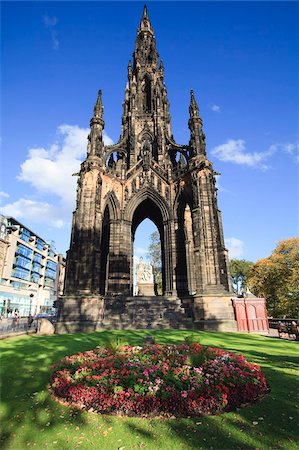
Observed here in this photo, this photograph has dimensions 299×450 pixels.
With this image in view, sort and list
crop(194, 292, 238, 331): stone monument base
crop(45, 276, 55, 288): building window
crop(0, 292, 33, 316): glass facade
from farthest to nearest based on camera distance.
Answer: crop(45, 276, 55, 288): building window
crop(0, 292, 33, 316): glass facade
crop(194, 292, 238, 331): stone monument base

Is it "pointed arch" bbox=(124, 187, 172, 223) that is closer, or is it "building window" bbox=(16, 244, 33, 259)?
"pointed arch" bbox=(124, 187, 172, 223)

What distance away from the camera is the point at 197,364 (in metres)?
5.96

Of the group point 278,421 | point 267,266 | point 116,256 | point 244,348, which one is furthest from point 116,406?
point 267,266

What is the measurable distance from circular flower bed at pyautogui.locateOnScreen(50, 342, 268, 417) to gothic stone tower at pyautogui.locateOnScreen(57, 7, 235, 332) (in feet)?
35.2

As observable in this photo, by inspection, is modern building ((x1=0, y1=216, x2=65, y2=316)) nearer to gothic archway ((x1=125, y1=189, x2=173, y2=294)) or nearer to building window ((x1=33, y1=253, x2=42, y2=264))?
building window ((x1=33, y1=253, x2=42, y2=264))

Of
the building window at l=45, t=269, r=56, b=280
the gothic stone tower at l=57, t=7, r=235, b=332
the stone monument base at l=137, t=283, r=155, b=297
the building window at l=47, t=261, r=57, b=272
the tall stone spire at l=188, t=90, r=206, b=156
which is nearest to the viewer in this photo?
the gothic stone tower at l=57, t=7, r=235, b=332

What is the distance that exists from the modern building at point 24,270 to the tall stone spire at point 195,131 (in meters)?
35.6

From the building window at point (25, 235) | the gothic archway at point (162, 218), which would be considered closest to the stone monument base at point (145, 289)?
the gothic archway at point (162, 218)

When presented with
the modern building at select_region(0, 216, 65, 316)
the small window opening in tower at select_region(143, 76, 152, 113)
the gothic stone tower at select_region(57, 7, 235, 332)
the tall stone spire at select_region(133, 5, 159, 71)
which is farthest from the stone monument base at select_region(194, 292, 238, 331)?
the modern building at select_region(0, 216, 65, 316)

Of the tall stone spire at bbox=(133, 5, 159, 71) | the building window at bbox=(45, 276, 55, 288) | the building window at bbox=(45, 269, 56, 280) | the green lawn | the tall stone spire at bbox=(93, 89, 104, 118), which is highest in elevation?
the tall stone spire at bbox=(133, 5, 159, 71)

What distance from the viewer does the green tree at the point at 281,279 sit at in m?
31.0

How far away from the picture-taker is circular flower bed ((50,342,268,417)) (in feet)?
15.4

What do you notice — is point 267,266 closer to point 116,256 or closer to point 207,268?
point 207,268

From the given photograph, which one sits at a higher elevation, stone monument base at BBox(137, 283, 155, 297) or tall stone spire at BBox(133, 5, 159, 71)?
tall stone spire at BBox(133, 5, 159, 71)
